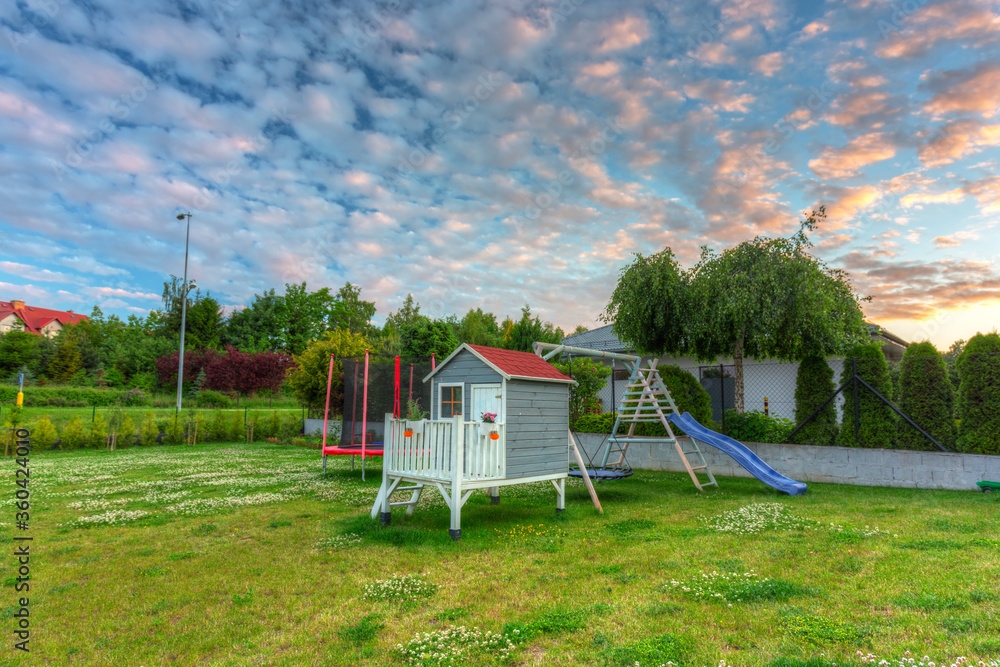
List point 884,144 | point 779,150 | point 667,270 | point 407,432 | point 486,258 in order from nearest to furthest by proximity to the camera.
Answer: point 407,432
point 884,144
point 779,150
point 667,270
point 486,258

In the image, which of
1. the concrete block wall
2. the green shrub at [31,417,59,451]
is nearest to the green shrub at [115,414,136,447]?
the green shrub at [31,417,59,451]

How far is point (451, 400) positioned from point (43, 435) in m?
17.4

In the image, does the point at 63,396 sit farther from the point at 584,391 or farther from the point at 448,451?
the point at 448,451

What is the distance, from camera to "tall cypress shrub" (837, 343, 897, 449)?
1009 centimetres

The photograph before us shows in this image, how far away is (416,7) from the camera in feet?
29.3

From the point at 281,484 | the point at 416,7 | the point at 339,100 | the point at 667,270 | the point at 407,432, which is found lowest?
the point at 281,484

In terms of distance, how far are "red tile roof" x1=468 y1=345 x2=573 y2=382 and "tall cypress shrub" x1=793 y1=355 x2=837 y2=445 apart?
659 centimetres

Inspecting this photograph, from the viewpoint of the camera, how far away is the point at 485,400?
25.5 feet

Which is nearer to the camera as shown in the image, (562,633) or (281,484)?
(562,633)

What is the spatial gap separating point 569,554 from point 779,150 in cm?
975

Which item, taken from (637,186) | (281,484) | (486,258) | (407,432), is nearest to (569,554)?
(407,432)

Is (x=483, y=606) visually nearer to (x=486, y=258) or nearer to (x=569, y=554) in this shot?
(x=569, y=554)

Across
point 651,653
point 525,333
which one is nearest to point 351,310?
point 525,333

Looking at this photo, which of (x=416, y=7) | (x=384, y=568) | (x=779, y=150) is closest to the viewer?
(x=384, y=568)
